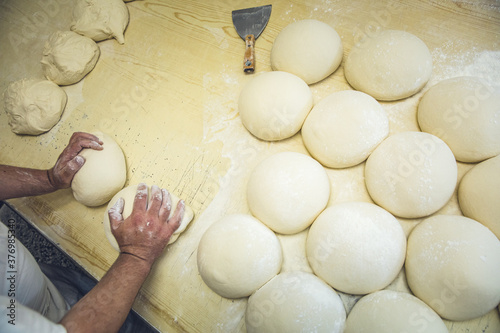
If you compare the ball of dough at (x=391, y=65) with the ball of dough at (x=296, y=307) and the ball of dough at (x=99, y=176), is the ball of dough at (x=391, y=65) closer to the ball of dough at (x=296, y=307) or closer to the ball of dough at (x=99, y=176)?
the ball of dough at (x=296, y=307)

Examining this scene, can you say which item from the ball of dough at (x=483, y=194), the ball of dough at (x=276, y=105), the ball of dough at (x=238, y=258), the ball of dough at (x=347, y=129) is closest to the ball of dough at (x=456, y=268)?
the ball of dough at (x=483, y=194)

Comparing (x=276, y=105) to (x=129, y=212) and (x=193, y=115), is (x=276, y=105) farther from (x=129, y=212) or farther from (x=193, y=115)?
(x=129, y=212)

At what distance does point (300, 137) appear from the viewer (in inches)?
70.0

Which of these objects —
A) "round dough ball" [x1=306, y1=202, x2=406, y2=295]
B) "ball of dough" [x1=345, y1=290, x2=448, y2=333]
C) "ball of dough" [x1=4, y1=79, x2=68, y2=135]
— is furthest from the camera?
"ball of dough" [x1=4, y1=79, x2=68, y2=135]

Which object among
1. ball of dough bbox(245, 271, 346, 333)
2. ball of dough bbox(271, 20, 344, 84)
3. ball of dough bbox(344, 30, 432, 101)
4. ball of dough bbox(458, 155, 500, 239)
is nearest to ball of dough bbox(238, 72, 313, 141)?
ball of dough bbox(271, 20, 344, 84)

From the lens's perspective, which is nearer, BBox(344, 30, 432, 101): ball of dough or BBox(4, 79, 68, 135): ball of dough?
BBox(344, 30, 432, 101): ball of dough

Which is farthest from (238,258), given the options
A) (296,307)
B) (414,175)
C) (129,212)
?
(414,175)

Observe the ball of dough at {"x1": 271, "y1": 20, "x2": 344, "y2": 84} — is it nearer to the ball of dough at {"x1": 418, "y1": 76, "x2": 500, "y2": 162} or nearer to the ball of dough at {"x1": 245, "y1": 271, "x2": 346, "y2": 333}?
the ball of dough at {"x1": 418, "y1": 76, "x2": 500, "y2": 162}

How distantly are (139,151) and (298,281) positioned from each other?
1.31 m

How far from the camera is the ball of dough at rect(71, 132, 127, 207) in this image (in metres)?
1.70

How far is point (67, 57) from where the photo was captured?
2086 millimetres

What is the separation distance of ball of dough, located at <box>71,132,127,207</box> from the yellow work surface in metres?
0.11

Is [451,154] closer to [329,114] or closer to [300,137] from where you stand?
[329,114]

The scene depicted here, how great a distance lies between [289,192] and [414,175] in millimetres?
617
